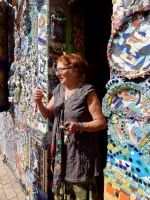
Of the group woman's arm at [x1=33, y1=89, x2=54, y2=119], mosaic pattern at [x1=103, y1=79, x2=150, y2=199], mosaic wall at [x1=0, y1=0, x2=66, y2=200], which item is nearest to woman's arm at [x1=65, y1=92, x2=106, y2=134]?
mosaic pattern at [x1=103, y1=79, x2=150, y2=199]

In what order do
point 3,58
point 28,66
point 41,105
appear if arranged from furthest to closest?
point 3,58
point 28,66
point 41,105

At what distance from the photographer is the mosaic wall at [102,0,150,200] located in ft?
3.73

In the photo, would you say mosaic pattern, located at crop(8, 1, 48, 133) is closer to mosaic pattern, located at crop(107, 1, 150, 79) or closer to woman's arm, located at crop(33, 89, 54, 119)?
woman's arm, located at crop(33, 89, 54, 119)

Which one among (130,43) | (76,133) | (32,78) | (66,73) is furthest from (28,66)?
(130,43)

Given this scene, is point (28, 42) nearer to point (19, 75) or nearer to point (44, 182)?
point (19, 75)

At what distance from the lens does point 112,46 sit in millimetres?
1312

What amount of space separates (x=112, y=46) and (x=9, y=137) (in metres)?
3.29

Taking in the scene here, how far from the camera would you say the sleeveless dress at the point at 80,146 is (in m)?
1.56

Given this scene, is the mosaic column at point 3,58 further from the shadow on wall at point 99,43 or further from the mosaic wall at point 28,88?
the shadow on wall at point 99,43

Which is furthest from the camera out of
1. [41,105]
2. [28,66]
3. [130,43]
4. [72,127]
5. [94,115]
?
[28,66]

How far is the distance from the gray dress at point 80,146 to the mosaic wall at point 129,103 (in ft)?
0.77

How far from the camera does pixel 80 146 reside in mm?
1613

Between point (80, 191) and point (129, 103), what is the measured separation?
102cm

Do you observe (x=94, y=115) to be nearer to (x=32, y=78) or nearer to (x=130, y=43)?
(x=130, y=43)
